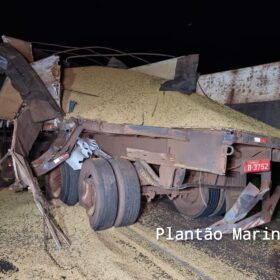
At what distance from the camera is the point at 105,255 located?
308cm

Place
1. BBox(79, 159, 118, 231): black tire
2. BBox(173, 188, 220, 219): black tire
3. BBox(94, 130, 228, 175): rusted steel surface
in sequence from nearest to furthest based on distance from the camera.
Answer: BBox(94, 130, 228, 175): rusted steel surface
BBox(79, 159, 118, 231): black tire
BBox(173, 188, 220, 219): black tire

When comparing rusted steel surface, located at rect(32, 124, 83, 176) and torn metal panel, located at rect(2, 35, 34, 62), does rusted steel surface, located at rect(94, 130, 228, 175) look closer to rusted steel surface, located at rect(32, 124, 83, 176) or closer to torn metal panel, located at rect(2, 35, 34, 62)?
rusted steel surface, located at rect(32, 124, 83, 176)

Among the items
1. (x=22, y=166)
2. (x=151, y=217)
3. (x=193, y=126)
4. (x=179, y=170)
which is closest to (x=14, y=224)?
(x=22, y=166)

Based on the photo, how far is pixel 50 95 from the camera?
441 cm

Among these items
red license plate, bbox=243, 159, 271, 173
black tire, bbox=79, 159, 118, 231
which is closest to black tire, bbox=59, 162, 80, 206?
black tire, bbox=79, 159, 118, 231

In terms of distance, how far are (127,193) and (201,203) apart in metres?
1.14

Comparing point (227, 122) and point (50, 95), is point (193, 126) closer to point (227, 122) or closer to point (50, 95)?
point (227, 122)

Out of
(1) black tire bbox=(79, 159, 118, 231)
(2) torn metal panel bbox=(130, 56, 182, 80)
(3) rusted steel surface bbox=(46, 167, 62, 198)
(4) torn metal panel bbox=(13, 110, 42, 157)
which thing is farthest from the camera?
(3) rusted steel surface bbox=(46, 167, 62, 198)

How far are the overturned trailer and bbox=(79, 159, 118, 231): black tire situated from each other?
1 centimetres

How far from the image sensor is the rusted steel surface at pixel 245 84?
4020 mm

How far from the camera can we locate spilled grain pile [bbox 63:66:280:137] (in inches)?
114

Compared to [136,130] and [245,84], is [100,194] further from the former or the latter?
[245,84]

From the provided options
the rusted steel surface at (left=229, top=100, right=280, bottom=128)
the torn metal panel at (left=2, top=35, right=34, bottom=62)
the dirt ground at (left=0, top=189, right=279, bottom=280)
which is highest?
the torn metal panel at (left=2, top=35, right=34, bottom=62)

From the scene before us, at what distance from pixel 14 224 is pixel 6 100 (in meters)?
1.81
